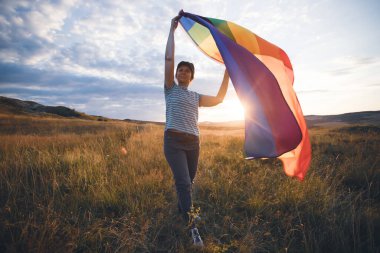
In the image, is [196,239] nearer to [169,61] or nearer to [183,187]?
[183,187]

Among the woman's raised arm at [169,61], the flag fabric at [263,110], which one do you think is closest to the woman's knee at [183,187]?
the flag fabric at [263,110]

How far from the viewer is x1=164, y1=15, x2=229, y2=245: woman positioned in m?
2.84

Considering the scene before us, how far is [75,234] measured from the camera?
2547mm

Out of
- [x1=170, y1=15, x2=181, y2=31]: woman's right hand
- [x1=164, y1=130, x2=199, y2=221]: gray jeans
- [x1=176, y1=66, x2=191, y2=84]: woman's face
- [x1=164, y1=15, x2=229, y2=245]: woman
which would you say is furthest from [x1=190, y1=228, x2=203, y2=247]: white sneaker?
[x1=170, y1=15, x2=181, y2=31]: woman's right hand

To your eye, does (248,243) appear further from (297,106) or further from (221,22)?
(221,22)

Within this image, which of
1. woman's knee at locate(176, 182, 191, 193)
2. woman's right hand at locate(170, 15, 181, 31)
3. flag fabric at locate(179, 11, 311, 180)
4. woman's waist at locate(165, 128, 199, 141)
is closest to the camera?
flag fabric at locate(179, 11, 311, 180)

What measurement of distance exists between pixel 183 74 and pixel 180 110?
57cm

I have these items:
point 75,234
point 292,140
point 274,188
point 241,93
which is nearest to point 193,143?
point 241,93

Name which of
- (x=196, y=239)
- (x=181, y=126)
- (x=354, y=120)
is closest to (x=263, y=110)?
(x=181, y=126)

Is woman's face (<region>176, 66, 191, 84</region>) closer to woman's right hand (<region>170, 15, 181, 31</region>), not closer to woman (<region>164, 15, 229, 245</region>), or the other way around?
woman (<region>164, 15, 229, 245</region>)

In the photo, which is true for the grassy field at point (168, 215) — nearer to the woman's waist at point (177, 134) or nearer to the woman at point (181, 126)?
the woman at point (181, 126)

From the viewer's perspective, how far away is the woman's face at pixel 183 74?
325cm

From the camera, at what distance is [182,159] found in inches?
117

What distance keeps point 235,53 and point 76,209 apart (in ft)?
10.3
